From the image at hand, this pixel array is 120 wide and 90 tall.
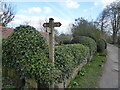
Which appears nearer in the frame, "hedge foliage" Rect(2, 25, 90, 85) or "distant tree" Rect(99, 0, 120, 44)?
"hedge foliage" Rect(2, 25, 90, 85)

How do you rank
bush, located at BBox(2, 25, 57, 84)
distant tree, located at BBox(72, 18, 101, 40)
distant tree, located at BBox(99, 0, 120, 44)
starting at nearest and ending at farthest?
bush, located at BBox(2, 25, 57, 84) → distant tree, located at BBox(72, 18, 101, 40) → distant tree, located at BBox(99, 0, 120, 44)

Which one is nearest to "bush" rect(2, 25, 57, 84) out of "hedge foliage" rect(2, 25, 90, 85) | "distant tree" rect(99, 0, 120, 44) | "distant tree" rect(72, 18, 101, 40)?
"hedge foliage" rect(2, 25, 90, 85)

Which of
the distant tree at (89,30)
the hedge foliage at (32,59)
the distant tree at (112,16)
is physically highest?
the distant tree at (112,16)

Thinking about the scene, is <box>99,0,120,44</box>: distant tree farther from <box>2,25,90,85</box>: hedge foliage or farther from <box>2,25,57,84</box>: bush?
<box>2,25,57,84</box>: bush

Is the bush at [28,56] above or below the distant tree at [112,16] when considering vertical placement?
below

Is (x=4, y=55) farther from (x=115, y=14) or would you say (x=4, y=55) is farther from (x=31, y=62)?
(x=115, y=14)

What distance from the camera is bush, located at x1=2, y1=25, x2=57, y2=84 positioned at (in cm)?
210

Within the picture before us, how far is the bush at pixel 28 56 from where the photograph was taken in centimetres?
210

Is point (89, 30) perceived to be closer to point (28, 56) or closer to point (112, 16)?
point (28, 56)

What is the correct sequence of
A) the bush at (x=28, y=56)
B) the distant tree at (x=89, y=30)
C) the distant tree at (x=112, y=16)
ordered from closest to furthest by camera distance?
the bush at (x=28, y=56), the distant tree at (x=89, y=30), the distant tree at (x=112, y=16)

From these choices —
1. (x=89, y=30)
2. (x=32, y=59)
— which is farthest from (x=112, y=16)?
(x=32, y=59)

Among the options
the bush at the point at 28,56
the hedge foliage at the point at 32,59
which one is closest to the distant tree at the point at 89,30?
the hedge foliage at the point at 32,59

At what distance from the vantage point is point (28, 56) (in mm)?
2279

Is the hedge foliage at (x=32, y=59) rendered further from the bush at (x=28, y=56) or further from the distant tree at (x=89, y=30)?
the distant tree at (x=89, y=30)
